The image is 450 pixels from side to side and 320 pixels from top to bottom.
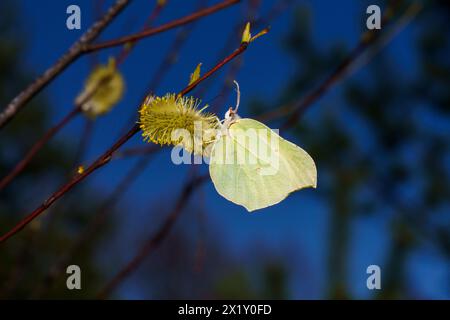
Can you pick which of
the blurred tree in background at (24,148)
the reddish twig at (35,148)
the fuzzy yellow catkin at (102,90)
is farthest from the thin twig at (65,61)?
the blurred tree in background at (24,148)

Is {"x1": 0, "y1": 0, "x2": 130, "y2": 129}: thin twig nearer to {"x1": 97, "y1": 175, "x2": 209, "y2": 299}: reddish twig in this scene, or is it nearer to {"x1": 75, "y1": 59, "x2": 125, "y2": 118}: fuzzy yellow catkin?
{"x1": 75, "y1": 59, "x2": 125, "y2": 118}: fuzzy yellow catkin

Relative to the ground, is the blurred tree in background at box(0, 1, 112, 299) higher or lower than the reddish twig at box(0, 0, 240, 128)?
higher

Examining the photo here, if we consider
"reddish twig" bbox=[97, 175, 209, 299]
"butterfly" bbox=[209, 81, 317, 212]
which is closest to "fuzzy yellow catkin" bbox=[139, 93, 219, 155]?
"butterfly" bbox=[209, 81, 317, 212]

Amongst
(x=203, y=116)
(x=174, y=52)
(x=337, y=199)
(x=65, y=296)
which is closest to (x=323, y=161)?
(x=337, y=199)

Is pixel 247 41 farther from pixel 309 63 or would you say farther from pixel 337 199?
pixel 309 63

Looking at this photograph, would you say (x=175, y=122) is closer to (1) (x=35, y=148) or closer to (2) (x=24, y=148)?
(1) (x=35, y=148)

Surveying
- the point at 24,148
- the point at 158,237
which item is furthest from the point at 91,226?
the point at 24,148

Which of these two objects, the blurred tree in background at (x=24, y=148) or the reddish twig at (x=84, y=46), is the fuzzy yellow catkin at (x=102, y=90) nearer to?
the reddish twig at (x=84, y=46)
